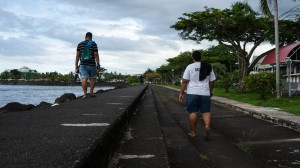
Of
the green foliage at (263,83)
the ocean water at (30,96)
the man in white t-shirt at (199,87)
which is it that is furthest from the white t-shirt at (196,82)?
the ocean water at (30,96)

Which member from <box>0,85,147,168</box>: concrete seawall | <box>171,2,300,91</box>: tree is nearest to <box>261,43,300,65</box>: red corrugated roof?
<box>171,2,300,91</box>: tree

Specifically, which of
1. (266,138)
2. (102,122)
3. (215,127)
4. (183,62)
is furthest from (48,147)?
(183,62)

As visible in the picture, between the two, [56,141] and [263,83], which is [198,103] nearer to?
[56,141]

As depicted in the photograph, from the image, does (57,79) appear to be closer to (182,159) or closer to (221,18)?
(221,18)

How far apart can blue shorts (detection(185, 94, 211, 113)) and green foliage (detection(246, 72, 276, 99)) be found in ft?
46.2

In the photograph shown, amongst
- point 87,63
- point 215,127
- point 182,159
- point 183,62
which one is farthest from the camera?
point 183,62

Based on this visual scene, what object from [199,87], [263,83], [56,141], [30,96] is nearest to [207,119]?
[199,87]

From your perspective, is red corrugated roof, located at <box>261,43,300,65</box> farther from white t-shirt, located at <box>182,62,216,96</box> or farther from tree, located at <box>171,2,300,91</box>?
white t-shirt, located at <box>182,62,216,96</box>

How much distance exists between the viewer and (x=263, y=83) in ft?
70.0

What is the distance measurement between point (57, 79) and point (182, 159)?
173 meters

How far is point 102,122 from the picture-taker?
21.5 ft

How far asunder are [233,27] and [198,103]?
77.5 feet

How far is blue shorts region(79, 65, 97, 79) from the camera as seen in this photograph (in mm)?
12141

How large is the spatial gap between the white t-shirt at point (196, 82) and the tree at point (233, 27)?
71.2ft
